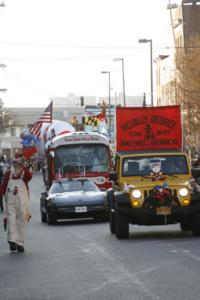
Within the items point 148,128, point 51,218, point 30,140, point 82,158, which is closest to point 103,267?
point 148,128

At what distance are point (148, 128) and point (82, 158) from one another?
14119 mm

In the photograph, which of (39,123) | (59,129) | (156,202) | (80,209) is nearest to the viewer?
(156,202)

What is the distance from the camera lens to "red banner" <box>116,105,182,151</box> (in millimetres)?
24438

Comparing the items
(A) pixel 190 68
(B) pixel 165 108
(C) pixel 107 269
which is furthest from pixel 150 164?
(A) pixel 190 68

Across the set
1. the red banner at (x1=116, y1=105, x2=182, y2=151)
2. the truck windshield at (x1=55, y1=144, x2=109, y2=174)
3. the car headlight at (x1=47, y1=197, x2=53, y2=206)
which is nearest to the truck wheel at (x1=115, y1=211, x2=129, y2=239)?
the red banner at (x1=116, y1=105, x2=182, y2=151)

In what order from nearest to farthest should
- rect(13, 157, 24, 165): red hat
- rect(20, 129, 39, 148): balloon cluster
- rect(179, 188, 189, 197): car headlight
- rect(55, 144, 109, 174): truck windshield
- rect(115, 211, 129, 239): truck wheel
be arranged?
1. rect(13, 157, 24, 165): red hat
2. rect(179, 188, 189, 197): car headlight
3. rect(115, 211, 129, 239): truck wheel
4. rect(55, 144, 109, 174): truck windshield
5. rect(20, 129, 39, 148): balloon cluster

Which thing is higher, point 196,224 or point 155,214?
point 155,214

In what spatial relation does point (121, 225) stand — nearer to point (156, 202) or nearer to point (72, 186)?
point (156, 202)

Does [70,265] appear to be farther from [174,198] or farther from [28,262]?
[174,198]

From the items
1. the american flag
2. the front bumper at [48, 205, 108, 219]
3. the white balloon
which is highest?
the american flag

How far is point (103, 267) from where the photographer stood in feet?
50.9

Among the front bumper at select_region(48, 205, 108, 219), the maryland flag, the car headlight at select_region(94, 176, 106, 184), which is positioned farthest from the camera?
the maryland flag

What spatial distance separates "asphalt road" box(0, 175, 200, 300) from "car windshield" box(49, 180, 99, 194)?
5987mm

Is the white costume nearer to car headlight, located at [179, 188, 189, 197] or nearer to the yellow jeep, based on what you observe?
the yellow jeep
